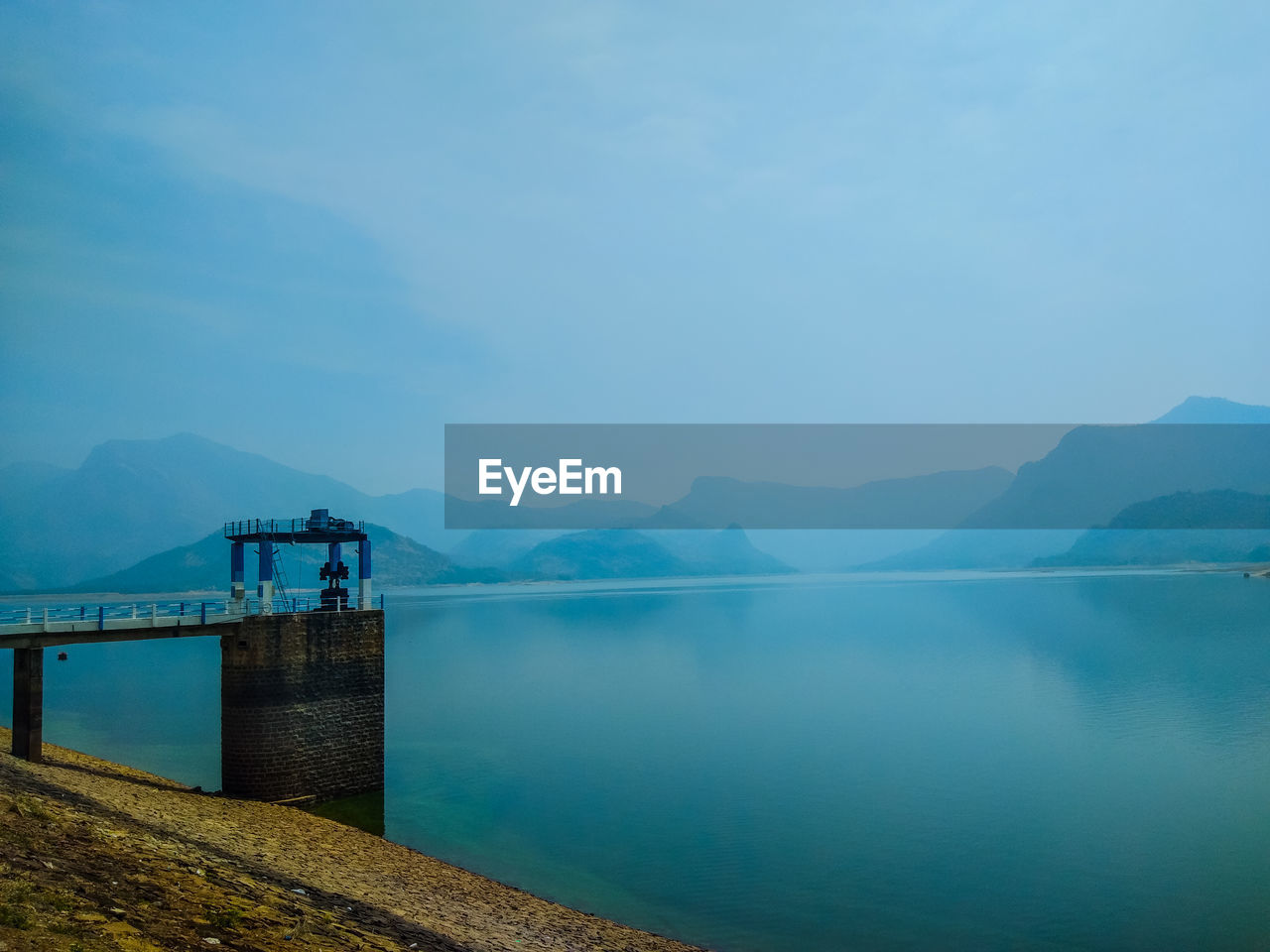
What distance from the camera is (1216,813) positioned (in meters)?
31.5

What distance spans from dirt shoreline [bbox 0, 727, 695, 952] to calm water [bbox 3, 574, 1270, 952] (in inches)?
136

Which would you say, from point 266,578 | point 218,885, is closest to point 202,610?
point 266,578

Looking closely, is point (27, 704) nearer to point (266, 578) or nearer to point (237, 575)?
point (266, 578)

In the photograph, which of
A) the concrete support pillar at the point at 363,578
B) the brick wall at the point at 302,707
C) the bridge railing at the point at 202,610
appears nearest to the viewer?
the bridge railing at the point at 202,610

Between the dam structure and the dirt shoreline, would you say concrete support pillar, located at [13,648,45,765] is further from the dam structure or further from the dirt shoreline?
the dirt shoreline

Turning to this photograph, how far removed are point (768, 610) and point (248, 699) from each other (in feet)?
440

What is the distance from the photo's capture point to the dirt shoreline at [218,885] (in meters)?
11.4

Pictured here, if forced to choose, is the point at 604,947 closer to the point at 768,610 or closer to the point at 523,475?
the point at 523,475

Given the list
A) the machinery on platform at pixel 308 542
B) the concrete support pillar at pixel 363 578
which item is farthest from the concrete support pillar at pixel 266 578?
the concrete support pillar at pixel 363 578

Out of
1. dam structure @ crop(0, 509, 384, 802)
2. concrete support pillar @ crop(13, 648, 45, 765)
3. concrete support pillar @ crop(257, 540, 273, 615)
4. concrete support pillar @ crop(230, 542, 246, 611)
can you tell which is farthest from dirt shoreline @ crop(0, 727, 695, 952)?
concrete support pillar @ crop(230, 542, 246, 611)

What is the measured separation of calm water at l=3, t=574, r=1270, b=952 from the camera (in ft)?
77.7

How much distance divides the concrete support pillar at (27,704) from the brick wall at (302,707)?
4945mm

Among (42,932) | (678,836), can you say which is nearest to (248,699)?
(678,836)

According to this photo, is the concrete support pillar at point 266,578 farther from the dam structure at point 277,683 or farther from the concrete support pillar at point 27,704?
the concrete support pillar at point 27,704
